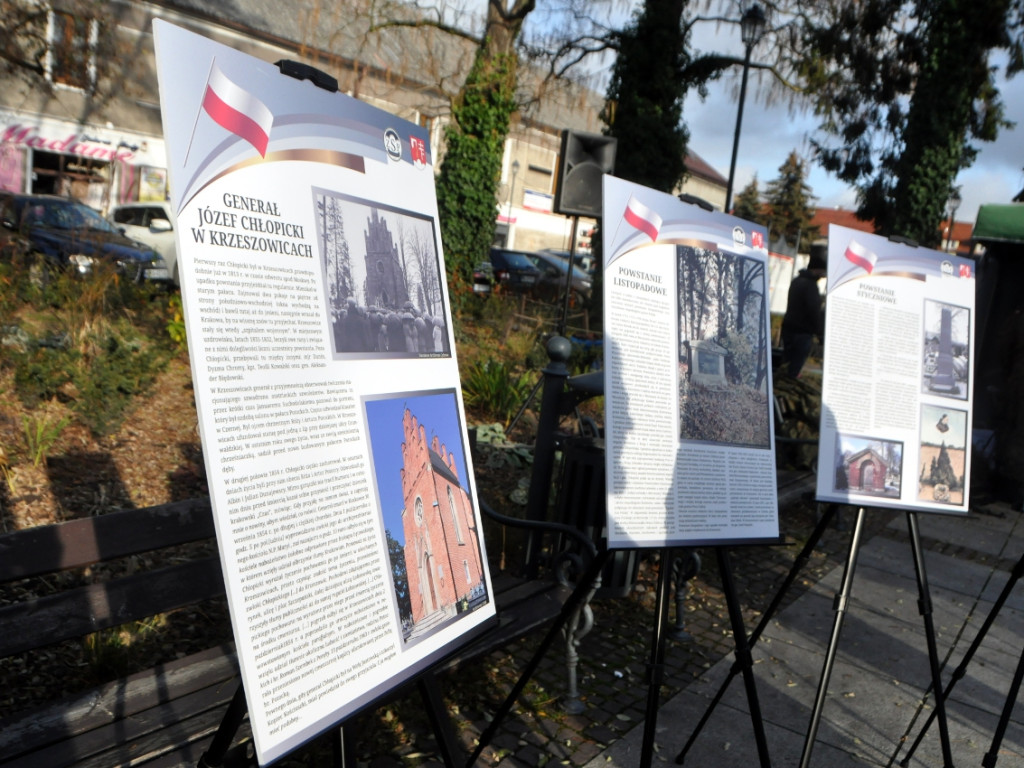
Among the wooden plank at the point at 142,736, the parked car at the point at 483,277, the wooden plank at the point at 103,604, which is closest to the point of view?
the wooden plank at the point at 142,736

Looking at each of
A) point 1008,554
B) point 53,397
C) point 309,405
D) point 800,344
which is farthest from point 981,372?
point 309,405

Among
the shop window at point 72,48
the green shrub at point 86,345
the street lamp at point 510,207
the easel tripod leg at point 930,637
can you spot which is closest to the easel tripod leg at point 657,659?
the easel tripod leg at point 930,637

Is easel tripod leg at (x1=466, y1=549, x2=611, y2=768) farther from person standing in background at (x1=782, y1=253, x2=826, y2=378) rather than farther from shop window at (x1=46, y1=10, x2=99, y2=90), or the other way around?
shop window at (x1=46, y1=10, x2=99, y2=90)

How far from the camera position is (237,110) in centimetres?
161

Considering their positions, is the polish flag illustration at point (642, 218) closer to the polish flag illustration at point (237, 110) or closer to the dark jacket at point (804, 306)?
the polish flag illustration at point (237, 110)

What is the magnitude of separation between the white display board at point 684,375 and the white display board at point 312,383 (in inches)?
25.1

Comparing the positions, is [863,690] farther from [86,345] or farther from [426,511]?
[86,345]

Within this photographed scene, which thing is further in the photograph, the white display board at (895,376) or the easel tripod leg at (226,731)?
the white display board at (895,376)

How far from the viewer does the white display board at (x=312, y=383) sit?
151cm

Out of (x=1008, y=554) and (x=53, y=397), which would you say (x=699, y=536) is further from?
(x=1008, y=554)

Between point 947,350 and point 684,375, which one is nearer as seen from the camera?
point 684,375

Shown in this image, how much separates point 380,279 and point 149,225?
1618 centimetres

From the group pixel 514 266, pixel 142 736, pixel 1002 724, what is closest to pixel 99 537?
pixel 142 736

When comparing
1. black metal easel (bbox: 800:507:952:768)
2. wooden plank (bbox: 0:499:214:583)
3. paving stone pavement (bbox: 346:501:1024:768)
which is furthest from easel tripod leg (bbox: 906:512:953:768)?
wooden plank (bbox: 0:499:214:583)
